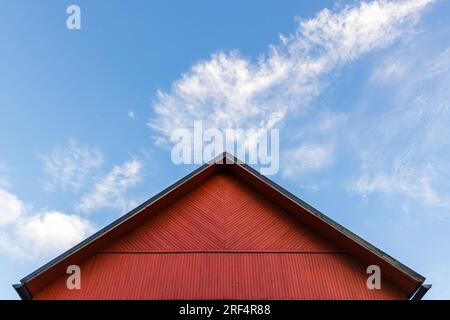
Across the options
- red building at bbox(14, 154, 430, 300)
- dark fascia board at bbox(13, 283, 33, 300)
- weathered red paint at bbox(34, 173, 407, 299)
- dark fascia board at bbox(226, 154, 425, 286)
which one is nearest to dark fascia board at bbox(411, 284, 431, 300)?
red building at bbox(14, 154, 430, 300)

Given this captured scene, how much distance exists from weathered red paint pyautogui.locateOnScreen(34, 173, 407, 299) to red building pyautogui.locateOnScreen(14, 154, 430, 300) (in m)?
0.03

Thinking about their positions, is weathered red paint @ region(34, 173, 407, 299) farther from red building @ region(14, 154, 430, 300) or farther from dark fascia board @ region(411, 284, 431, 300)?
dark fascia board @ region(411, 284, 431, 300)

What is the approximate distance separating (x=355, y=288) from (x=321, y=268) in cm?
104

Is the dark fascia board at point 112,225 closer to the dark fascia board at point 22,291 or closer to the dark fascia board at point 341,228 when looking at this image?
the dark fascia board at point 22,291

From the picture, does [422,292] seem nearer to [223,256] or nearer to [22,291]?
[223,256]

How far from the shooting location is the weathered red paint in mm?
10656

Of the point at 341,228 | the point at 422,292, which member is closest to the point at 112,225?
the point at 341,228

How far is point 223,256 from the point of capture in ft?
37.3

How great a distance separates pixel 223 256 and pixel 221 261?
0.59 feet

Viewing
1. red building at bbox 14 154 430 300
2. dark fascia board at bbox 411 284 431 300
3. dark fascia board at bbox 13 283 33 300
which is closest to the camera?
dark fascia board at bbox 13 283 33 300
